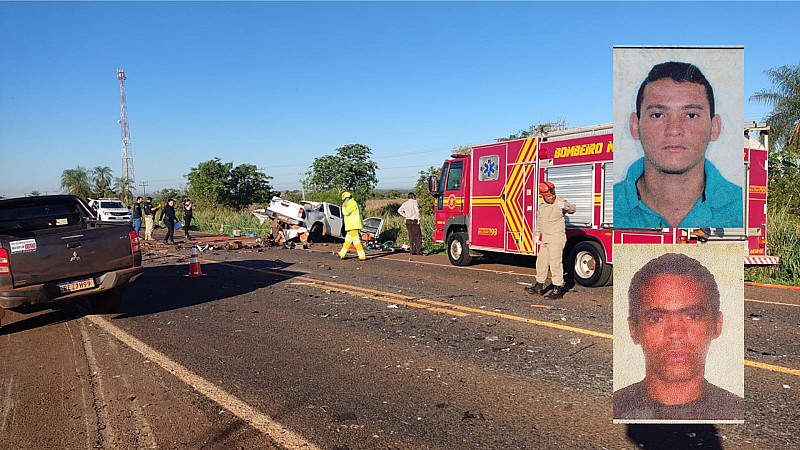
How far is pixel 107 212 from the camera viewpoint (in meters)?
34.6

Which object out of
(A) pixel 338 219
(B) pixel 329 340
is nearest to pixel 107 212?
(A) pixel 338 219

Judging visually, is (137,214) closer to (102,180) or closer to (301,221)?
(301,221)

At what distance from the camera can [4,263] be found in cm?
740

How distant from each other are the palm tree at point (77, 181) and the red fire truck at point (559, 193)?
6929 cm

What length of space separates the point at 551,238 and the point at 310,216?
14.4 m

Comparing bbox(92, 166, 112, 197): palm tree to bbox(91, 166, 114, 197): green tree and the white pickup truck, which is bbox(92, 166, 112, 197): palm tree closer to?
bbox(91, 166, 114, 197): green tree

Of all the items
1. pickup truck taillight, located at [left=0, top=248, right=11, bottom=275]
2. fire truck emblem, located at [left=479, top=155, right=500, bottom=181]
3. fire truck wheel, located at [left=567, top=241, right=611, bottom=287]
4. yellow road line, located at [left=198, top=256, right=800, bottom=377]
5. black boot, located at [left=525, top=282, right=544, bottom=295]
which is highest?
fire truck emblem, located at [left=479, top=155, right=500, bottom=181]

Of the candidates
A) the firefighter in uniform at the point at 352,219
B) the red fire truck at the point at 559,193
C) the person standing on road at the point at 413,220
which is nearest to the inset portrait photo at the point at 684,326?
the red fire truck at the point at 559,193

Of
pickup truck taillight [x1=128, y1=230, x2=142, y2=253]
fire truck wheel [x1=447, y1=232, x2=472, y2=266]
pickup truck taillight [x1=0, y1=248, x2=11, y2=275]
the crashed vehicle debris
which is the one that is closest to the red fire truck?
fire truck wheel [x1=447, y1=232, x2=472, y2=266]

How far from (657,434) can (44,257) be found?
725 cm

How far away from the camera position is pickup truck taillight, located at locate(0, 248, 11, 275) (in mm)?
7395

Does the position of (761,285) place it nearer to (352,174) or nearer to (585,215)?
(585,215)

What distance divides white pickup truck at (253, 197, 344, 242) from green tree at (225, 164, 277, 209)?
2840cm

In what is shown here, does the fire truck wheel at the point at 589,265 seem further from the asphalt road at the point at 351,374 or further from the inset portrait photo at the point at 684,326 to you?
the inset portrait photo at the point at 684,326
